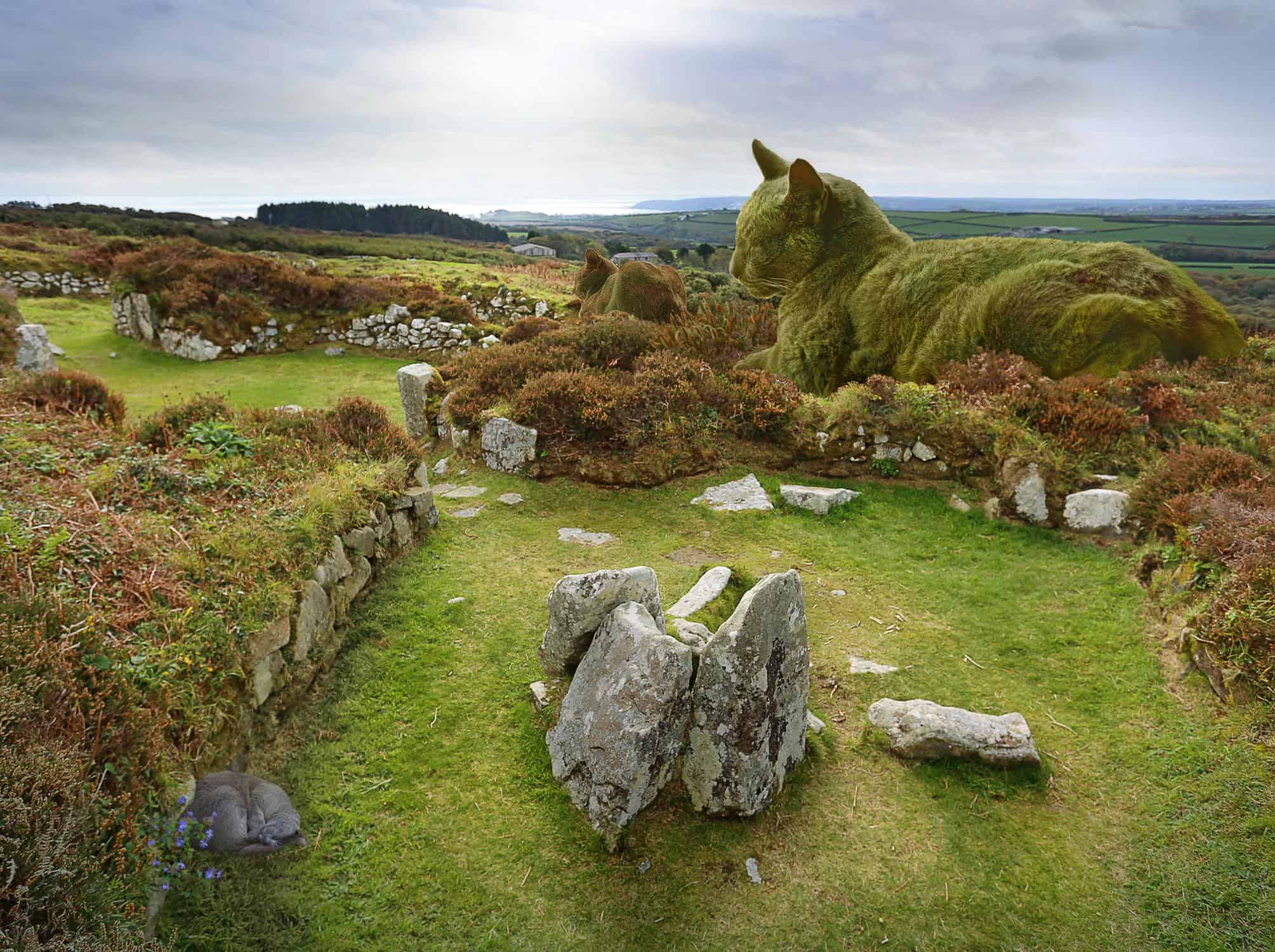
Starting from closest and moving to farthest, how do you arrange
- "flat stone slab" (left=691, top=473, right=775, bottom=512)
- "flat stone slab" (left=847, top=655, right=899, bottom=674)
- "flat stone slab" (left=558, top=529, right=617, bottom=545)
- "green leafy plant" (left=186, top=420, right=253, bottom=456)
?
"flat stone slab" (left=847, top=655, right=899, bottom=674) < "green leafy plant" (left=186, top=420, right=253, bottom=456) < "flat stone slab" (left=558, top=529, right=617, bottom=545) < "flat stone slab" (left=691, top=473, right=775, bottom=512)

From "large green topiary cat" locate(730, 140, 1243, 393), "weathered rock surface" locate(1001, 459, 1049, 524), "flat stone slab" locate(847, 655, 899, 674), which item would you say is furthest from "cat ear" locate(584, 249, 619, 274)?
"flat stone slab" locate(847, 655, 899, 674)

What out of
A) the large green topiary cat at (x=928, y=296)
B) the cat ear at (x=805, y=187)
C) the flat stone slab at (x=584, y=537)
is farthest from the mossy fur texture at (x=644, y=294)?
the flat stone slab at (x=584, y=537)

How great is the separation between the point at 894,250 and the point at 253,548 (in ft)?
33.9

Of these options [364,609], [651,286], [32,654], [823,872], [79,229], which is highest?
[79,229]

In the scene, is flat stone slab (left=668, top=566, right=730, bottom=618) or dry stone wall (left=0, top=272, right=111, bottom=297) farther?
dry stone wall (left=0, top=272, right=111, bottom=297)

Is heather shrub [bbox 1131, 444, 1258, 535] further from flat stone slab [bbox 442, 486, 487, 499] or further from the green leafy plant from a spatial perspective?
the green leafy plant

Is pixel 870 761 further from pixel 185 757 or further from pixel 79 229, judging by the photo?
pixel 79 229

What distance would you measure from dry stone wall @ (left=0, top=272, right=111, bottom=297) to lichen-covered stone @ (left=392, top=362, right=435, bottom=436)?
75.3 feet

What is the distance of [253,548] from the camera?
16.9 feet

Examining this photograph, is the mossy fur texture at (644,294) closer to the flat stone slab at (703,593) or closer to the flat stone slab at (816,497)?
the flat stone slab at (816,497)

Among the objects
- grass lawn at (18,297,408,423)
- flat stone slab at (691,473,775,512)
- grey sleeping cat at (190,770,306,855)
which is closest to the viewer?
grey sleeping cat at (190,770,306,855)

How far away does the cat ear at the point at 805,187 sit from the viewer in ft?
34.0

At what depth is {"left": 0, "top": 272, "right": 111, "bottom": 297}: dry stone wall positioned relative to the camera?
26.2 meters

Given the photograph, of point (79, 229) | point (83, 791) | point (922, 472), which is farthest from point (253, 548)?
point (79, 229)
